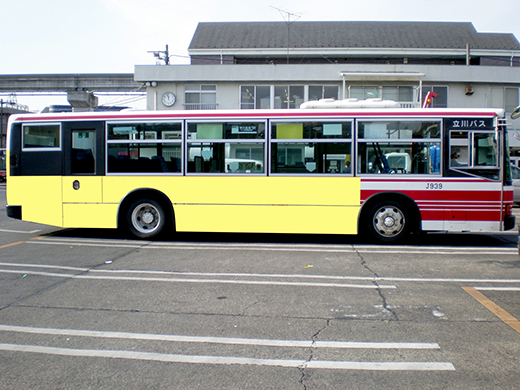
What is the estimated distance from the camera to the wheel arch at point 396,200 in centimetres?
885

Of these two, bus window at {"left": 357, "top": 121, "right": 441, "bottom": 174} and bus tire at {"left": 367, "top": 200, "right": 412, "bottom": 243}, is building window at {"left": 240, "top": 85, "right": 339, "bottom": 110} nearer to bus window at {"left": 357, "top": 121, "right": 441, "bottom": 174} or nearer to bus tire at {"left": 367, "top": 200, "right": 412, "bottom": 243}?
bus window at {"left": 357, "top": 121, "right": 441, "bottom": 174}

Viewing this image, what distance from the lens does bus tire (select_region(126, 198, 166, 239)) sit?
378 inches

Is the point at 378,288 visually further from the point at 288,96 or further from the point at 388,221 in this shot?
the point at 288,96

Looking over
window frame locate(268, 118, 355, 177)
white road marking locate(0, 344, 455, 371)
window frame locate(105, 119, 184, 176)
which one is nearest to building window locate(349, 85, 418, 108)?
window frame locate(268, 118, 355, 177)

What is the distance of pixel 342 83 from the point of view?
2748cm

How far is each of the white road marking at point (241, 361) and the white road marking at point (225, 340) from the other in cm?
32

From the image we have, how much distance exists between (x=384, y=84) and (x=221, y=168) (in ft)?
69.4

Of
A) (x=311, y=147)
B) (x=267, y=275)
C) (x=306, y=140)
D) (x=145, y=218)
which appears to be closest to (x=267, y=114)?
(x=306, y=140)

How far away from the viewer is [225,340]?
13.2 feet

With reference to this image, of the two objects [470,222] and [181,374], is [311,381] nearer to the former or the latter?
[181,374]

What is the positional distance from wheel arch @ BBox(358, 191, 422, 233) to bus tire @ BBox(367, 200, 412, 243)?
0.07 metres

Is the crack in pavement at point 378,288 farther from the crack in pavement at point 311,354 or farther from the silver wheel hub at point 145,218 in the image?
the silver wheel hub at point 145,218

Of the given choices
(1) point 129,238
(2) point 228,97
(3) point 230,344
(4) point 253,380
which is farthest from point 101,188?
(2) point 228,97

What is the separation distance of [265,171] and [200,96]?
19.8m
